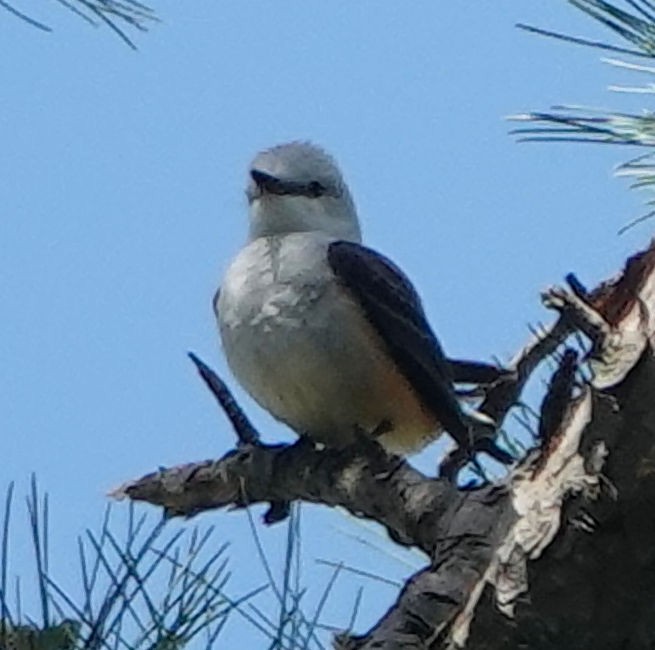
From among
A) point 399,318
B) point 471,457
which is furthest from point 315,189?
point 471,457

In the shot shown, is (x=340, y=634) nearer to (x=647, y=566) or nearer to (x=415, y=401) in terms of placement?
(x=647, y=566)

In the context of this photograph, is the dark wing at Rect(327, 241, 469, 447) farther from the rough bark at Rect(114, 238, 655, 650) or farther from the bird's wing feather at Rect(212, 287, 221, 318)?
the rough bark at Rect(114, 238, 655, 650)

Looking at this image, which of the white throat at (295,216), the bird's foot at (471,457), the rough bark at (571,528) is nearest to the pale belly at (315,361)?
the white throat at (295,216)

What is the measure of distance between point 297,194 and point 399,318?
392mm

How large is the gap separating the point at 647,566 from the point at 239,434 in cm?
70

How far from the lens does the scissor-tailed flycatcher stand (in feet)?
7.85

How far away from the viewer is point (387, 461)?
1748 millimetres

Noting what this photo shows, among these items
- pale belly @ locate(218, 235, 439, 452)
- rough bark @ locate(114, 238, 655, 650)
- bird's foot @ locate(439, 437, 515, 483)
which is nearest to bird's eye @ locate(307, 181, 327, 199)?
pale belly @ locate(218, 235, 439, 452)

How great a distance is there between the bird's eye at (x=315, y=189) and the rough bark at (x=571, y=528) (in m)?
1.50

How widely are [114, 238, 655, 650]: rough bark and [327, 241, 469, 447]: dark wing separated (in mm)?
1053

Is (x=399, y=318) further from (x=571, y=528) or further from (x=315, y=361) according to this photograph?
(x=571, y=528)

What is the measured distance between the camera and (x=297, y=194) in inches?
109

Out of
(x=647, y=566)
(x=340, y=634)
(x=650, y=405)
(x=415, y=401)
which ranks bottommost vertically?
(x=415, y=401)

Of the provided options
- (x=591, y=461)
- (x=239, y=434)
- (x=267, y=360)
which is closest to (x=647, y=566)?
(x=591, y=461)
